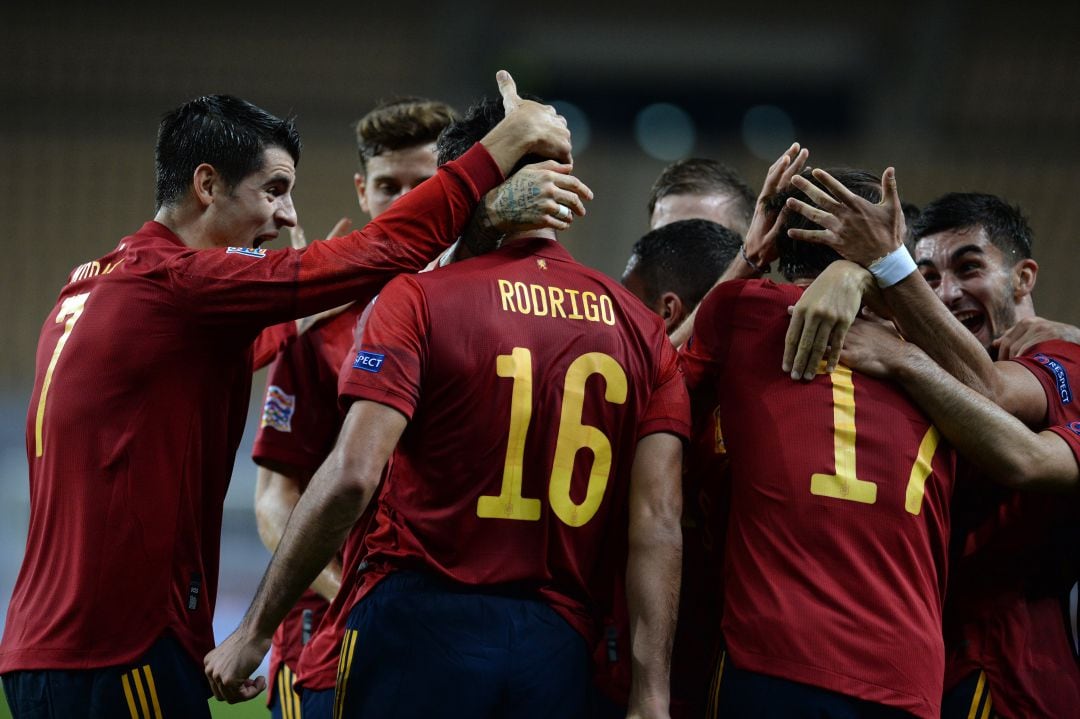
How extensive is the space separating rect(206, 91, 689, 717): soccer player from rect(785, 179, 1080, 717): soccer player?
79 cm

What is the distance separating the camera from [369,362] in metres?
3.17

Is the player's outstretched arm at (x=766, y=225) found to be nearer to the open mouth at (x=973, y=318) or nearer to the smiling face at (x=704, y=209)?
the open mouth at (x=973, y=318)

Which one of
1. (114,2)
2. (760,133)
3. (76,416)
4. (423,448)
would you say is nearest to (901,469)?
(423,448)

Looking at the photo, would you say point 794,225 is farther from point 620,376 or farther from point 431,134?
point 431,134

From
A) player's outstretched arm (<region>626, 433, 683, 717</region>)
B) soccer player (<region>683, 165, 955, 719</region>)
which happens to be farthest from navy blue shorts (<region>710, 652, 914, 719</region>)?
player's outstretched arm (<region>626, 433, 683, 717</region>)

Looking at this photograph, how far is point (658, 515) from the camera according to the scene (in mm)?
3445

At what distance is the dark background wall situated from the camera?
15.9m

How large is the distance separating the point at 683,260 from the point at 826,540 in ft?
5.12

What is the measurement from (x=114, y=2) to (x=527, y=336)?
16.1 m

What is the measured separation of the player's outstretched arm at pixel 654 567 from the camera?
10.9ft

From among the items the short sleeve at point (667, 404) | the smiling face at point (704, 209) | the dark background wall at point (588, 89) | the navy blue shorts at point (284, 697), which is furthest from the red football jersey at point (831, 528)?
the dark background wall at point (588, 89)

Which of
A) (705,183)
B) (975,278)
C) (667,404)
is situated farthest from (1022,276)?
(667,404)

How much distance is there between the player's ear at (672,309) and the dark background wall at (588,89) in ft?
37.2

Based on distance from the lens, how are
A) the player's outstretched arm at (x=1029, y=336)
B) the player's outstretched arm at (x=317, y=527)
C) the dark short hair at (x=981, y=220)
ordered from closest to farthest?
1. the player's outstretched arm at (x=317, y=527)
2. the player's outstretched arm at (x=1029, y=336)
3. the dark short hair at (x=981, y=220)
